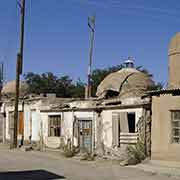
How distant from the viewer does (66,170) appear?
17.6m

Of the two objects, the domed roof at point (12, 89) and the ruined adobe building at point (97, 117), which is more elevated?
A: the domed roof at point (12, 89)

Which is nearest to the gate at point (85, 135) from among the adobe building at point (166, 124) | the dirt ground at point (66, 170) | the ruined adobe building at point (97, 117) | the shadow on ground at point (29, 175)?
the ruined adobe building at point (97, 117)

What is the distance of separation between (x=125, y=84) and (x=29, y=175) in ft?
39.2

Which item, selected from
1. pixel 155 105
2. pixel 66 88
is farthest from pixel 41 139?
pixel 66 88

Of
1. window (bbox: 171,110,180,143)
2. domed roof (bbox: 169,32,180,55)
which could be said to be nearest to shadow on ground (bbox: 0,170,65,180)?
window (bbox: 171,110,180,143)

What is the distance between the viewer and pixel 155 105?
1866 cm

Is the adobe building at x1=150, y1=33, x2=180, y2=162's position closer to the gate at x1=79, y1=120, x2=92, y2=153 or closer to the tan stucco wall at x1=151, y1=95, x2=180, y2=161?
the tan stucco wall at x1=151, y1=95, x2=180, y2=161

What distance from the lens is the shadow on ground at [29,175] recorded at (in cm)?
1548

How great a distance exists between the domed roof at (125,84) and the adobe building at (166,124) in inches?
283

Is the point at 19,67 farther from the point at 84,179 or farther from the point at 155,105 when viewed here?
the point at 84,179

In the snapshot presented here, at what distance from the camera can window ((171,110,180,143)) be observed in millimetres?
17812

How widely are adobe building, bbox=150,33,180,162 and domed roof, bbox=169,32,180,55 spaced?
4.46 meters

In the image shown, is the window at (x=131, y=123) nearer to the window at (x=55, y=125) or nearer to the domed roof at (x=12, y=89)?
the window at (x=55, y=125)

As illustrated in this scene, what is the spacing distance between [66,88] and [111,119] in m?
35.3
